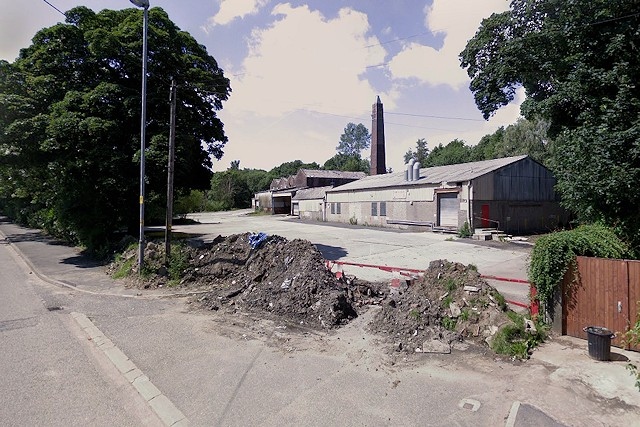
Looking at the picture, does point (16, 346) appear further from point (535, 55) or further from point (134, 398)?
point (535, 55)

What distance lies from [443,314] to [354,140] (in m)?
98.9

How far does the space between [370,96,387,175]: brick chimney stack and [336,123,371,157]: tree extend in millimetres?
55268

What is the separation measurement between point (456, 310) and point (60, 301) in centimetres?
1082

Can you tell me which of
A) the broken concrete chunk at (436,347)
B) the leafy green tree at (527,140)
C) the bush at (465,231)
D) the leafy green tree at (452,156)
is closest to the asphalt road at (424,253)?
the bush at (465,231)

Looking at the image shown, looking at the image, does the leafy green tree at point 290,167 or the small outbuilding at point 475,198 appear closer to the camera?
the small outbuilding at point 475,198

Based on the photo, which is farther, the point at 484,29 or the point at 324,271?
the point at 484,29

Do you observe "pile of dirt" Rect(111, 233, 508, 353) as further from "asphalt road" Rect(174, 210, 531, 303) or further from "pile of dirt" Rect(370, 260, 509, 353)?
"asphalt road" Rect(174, 210, 531, 303)

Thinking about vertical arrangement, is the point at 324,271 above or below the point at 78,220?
below

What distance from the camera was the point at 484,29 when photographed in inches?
661

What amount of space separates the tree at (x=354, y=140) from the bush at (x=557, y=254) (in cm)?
9747

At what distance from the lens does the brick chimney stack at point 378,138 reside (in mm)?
47625

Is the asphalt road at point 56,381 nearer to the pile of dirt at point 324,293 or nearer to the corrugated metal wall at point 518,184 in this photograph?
the pile of dirt at point 324,293

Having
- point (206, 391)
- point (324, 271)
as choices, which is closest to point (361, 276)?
point (324, 271)

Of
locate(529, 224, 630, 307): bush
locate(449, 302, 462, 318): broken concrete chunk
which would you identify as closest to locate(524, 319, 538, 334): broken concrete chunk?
locate(529, 224, 630, 307): bush
